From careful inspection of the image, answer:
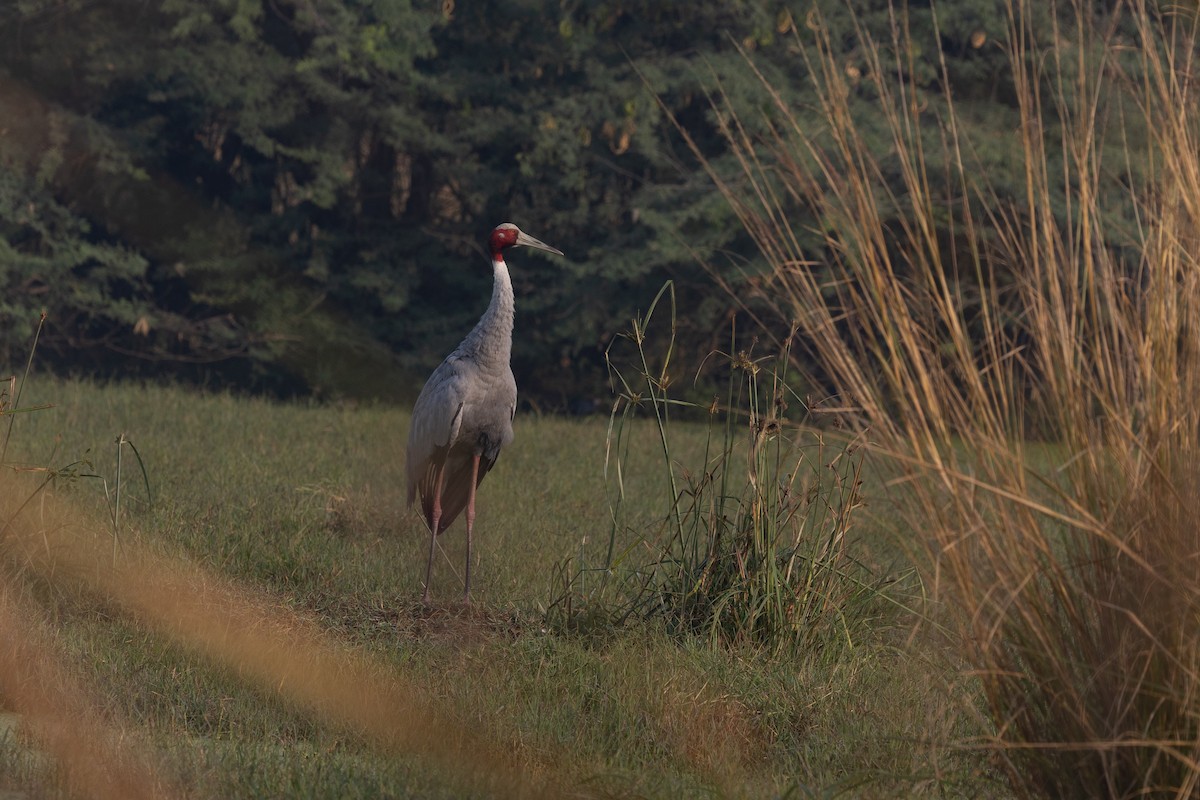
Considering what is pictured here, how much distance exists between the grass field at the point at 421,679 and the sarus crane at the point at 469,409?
48cm

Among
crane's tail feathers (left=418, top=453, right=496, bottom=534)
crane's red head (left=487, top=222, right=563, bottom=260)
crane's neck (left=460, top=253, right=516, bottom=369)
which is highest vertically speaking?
crane's red head (left=487, top=222, right=563, bottom=260)

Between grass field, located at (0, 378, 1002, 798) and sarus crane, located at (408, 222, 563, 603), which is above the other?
sarus crane, located at (408, 222, 563, 603)

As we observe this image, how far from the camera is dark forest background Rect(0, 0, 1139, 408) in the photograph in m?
18.6

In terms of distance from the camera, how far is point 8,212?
1845 cm

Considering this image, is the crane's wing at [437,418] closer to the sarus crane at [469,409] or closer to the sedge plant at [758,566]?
the sarus crane at [469,409]

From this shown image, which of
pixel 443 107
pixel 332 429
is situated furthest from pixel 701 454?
pixel 443 107

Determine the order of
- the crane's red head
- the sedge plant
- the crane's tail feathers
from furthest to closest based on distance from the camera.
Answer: the crane's red head, the crane's tail feathers, the sedge plant

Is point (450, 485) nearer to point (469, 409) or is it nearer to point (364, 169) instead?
point (469, 409)

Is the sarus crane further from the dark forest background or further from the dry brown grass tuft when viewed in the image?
the dark forest background

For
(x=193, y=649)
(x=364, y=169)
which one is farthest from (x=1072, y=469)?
(x=364, y=169)

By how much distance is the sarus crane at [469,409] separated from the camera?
23.1 ft

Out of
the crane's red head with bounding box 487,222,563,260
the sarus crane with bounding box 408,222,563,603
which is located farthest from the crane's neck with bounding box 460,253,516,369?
the crane's red head with bounding box 487,222,563,260

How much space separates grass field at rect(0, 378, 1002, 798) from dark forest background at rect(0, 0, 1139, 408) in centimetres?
1038

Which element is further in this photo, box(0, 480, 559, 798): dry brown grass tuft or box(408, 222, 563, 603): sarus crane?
box(408, 222, 563, 603): sarus crane
